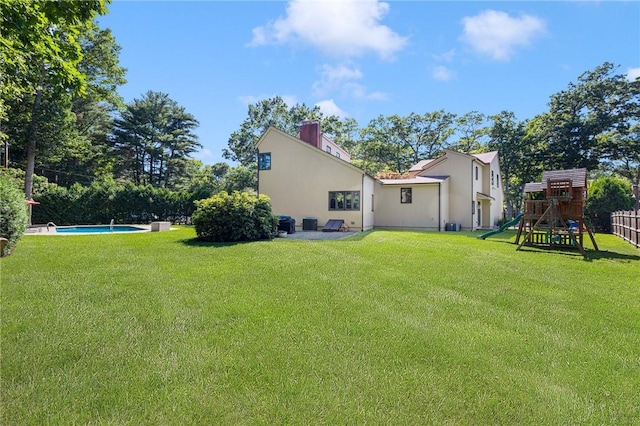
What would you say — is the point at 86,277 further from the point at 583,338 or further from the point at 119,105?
the point at 119,105

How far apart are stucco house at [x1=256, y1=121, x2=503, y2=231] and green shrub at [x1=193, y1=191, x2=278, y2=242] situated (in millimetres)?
7219

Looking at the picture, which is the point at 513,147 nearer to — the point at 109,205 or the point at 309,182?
the point at 309,182

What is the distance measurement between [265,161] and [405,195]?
29.7 ft

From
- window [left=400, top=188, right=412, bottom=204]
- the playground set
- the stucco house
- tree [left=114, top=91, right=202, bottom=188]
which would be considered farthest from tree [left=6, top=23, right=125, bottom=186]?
the playground set

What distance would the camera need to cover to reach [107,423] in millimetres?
2213

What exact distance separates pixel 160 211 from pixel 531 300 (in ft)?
80.5

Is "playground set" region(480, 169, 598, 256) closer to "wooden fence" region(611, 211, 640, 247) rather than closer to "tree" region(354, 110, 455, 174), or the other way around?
"wooden fence" region(611, 211, 640, 247)

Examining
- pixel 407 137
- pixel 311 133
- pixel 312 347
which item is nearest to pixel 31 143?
pixel 311 133

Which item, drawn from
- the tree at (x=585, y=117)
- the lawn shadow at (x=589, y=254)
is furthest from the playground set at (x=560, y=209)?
the tree at (x=585, y=117)

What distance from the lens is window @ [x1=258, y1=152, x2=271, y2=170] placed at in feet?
68.2

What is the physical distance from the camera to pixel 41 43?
16.4ft

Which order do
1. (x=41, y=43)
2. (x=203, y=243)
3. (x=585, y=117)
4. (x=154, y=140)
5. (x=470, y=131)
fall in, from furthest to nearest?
(x=470, y=131)
(x=154, y=140)
(x=585, y=117)
(x=203, y=243)
(x=41, y=43)

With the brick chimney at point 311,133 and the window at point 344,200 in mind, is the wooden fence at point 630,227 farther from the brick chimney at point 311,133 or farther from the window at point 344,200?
the brick chimney at point 311,133

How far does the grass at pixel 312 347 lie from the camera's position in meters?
2.44
